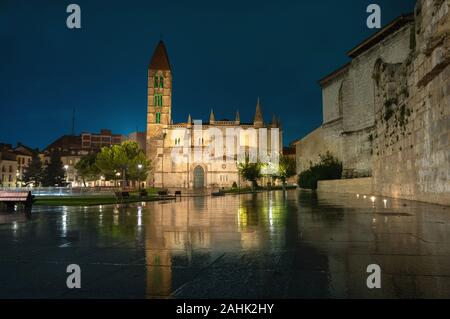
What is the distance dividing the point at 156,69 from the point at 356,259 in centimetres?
9612

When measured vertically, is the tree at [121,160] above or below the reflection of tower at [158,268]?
above

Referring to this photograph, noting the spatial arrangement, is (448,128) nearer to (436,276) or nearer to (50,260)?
(436,276)

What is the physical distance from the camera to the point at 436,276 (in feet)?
11.4

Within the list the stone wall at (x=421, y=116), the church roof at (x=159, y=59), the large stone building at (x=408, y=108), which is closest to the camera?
the stone wall at (x=421, y=116)

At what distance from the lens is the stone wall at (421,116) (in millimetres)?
11375

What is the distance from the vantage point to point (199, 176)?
91.5 meters

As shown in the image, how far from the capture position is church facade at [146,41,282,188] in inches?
3565

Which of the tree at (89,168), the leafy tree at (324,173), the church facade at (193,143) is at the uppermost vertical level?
the church facade at (193,143)

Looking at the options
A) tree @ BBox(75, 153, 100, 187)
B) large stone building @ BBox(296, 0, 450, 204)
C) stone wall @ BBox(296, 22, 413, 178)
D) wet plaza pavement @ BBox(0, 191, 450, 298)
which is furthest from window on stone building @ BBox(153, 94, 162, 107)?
wet plaza pavement @ BBox(0, 191, 450, 298)

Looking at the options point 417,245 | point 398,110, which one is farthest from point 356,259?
point 398,110

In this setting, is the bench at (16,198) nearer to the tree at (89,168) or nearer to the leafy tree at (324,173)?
the leafy tree at (324,173)

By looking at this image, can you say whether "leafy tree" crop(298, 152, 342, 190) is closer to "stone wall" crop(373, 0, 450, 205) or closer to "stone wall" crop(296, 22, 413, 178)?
"stone wall" crop(296, 22, 413, 178)

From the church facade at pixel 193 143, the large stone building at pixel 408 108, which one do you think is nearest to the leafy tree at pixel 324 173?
the large stone building at pixel 408 108

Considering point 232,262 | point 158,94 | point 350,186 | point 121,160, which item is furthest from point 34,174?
point 232,262
